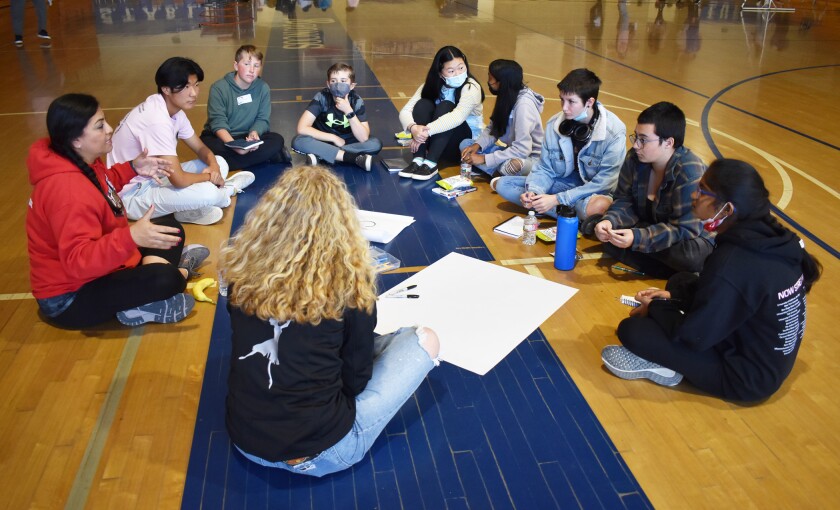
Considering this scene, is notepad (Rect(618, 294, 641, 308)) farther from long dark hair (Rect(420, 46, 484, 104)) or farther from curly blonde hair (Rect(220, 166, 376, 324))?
long dark hair (Rect(420, 46, 484, 104))

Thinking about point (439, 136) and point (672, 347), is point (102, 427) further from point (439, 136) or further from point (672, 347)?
point (439, 136)

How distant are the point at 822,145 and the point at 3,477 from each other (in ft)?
20.8

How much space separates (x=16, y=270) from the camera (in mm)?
3836

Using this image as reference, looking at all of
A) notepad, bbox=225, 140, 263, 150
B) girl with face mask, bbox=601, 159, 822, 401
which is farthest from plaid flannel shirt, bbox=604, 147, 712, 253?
notepad, bbox=225, 140, 263, 150

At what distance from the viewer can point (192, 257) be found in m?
3.84

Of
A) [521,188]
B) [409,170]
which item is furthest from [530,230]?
[409,170]

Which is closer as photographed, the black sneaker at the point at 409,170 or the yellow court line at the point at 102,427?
the yellow court line at the point at 102,427

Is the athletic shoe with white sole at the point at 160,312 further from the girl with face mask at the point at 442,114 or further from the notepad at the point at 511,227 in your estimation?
the girl with face mask at the point at 442,114

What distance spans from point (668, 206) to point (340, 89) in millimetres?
2752

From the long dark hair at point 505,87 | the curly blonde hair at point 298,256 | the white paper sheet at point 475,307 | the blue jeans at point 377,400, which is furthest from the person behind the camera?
the long dark hair at point 505,87

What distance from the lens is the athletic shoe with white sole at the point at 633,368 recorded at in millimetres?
2857

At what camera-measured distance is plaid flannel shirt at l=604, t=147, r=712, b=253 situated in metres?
3.50

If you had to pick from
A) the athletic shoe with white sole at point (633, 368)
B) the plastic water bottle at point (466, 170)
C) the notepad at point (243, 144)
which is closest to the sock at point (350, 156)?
the notepad at point (243, 144)

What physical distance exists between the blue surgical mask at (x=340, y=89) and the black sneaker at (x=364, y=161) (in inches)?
19.5
